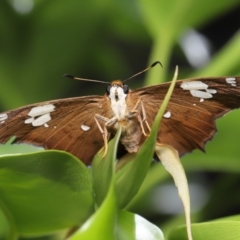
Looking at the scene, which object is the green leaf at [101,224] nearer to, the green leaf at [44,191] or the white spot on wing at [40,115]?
the green leaf at [44,191]

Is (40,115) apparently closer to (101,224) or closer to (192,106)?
(192,106)

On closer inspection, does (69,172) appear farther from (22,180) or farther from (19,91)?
(19,91)

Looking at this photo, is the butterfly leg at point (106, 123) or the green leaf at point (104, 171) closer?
the green leaf at point (104, 171)

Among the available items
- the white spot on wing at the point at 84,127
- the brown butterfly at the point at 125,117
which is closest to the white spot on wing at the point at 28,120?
the brown butterfly at the point at 125,117

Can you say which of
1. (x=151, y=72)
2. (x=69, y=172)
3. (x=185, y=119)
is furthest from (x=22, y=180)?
(x=151, y=72)

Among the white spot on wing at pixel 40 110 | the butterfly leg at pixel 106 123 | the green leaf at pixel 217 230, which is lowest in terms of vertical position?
the green leaf at pixel 217 230
